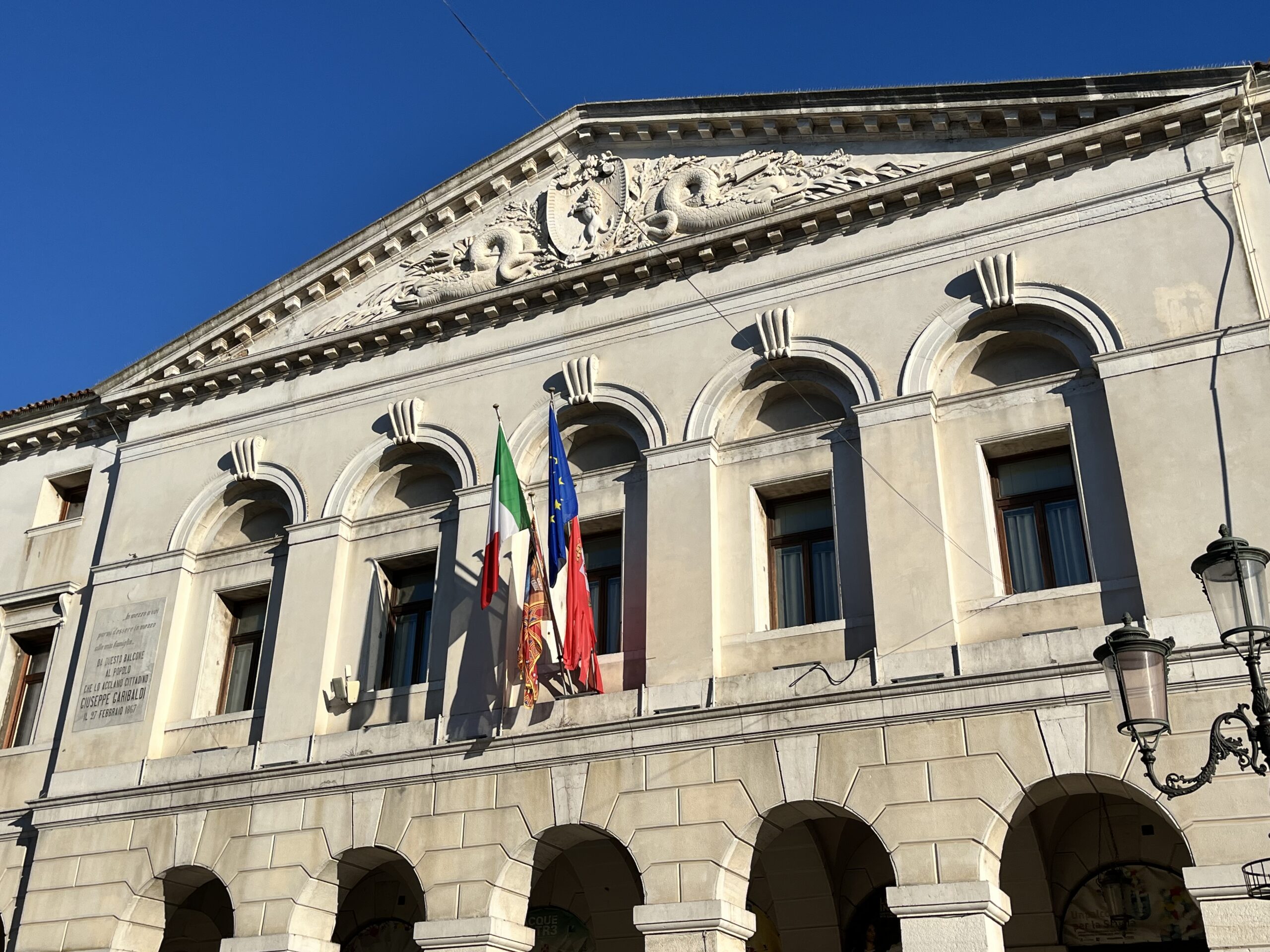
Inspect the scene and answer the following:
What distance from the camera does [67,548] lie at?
23000mm

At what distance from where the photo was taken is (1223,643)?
368 inches

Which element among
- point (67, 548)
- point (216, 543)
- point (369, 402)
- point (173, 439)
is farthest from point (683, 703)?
point (67, 548)

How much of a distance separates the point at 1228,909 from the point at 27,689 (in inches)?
746

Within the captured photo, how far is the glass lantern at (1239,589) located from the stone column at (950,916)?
202 inches

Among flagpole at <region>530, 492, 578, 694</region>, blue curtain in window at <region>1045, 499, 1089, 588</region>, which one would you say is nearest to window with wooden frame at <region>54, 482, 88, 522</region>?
flagpole at <region>530, 492, 578, 694</region>

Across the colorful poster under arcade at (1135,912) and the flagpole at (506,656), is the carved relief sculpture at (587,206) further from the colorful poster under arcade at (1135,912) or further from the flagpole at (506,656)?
the colorful poster under arcade at (1135,912)

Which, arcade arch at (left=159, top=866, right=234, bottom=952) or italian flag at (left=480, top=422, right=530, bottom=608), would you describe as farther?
arcade arch at (left=159, top=866, right=234, bottom=952)

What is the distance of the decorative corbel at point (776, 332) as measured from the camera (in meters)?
17.4

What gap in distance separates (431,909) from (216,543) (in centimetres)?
798

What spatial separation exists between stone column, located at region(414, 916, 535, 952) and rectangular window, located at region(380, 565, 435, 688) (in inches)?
144

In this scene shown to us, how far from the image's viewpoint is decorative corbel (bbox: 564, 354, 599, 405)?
1861 centimetres

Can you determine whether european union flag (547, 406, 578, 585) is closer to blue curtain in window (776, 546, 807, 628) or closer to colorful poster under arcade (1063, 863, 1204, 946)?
blue curtain in window (776, 546, 807, 628)

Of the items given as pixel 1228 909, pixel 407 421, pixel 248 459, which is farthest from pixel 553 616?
pixel 1228 909

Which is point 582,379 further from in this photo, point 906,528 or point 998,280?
point 998,280
